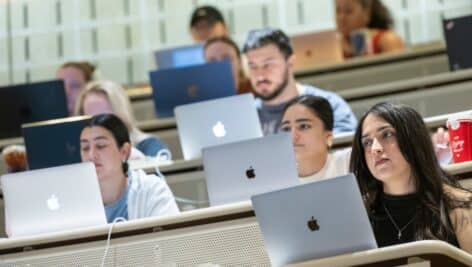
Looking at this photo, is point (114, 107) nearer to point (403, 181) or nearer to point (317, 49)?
point (317, 49)

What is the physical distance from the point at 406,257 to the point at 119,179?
5.72 ft

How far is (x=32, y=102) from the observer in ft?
18.7

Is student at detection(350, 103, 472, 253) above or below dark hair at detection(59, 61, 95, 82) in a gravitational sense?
below

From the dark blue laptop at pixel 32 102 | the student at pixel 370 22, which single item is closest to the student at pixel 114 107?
the dark blue laptop at pixel 32 102

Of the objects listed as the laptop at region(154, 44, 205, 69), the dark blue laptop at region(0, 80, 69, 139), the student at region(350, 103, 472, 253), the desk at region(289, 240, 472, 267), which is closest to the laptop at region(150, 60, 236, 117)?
the dark blue laptop at region(0, 80, 69, 139)

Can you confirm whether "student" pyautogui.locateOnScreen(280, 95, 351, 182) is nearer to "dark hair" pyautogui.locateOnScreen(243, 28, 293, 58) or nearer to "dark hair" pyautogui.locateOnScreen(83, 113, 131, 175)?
"dark hair" pyautogui.locateOnScreen(83, 113, 131, 175)

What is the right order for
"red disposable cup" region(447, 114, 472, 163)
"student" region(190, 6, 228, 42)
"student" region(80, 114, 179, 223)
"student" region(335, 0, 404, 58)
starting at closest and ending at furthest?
"red disposable cup" region(447, 114, 472, 163), "student" region(80, 114, 179, 223), "student" region(335, 0, 404, 58), "student" region(190, 6, 228, 42)

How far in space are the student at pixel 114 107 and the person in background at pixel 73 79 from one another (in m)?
0.62

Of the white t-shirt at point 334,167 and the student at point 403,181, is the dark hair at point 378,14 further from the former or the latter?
the student at point 403,181

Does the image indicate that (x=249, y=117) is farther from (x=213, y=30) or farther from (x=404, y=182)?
(x=213, y=30)

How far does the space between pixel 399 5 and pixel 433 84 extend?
2464 mm

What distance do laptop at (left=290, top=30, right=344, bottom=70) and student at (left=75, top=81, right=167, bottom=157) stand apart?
1.35 m

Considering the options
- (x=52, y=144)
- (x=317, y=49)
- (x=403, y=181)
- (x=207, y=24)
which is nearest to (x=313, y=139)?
(x=403, y=181)

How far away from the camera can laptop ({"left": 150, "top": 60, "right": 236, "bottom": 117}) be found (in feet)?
17.6
